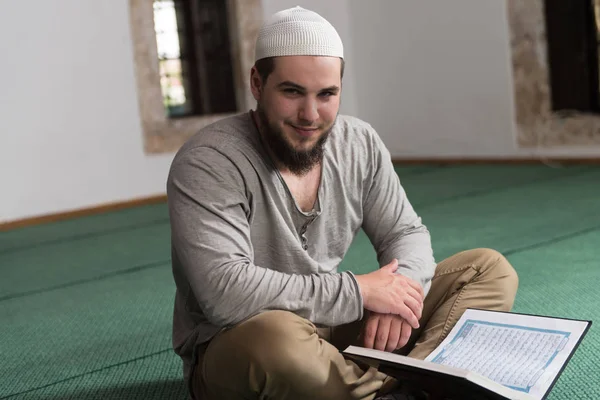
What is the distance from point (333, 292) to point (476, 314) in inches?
16.4

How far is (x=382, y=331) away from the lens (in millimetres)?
1871

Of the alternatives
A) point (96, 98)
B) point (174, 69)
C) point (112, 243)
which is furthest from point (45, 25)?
point (112, 243)

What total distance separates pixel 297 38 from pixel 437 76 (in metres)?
5.77

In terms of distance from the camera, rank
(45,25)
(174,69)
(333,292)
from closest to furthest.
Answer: (333,292), (45,25), (174,69)

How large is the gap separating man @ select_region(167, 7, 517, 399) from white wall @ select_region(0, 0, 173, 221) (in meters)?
4.32

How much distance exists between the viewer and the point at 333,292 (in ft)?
5.92

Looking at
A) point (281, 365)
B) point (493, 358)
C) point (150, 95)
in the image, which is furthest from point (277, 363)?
point (150, 95)

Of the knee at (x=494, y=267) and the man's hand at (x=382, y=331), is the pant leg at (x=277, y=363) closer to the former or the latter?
the man's hand at (x=382, y=331)

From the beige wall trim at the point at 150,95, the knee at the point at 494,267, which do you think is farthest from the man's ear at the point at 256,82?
the beige wall trim at the point at 150,95

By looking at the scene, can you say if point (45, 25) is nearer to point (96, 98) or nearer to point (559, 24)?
point (96, 98)

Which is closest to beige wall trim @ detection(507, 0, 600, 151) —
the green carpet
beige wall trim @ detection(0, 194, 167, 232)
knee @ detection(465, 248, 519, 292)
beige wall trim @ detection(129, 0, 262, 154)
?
the green carpet

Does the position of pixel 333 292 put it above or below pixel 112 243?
above

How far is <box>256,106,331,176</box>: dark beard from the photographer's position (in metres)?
1.93

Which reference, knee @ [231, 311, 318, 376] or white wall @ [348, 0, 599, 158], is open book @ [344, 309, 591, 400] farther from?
white wall @ [348, 0, 599, 158]
